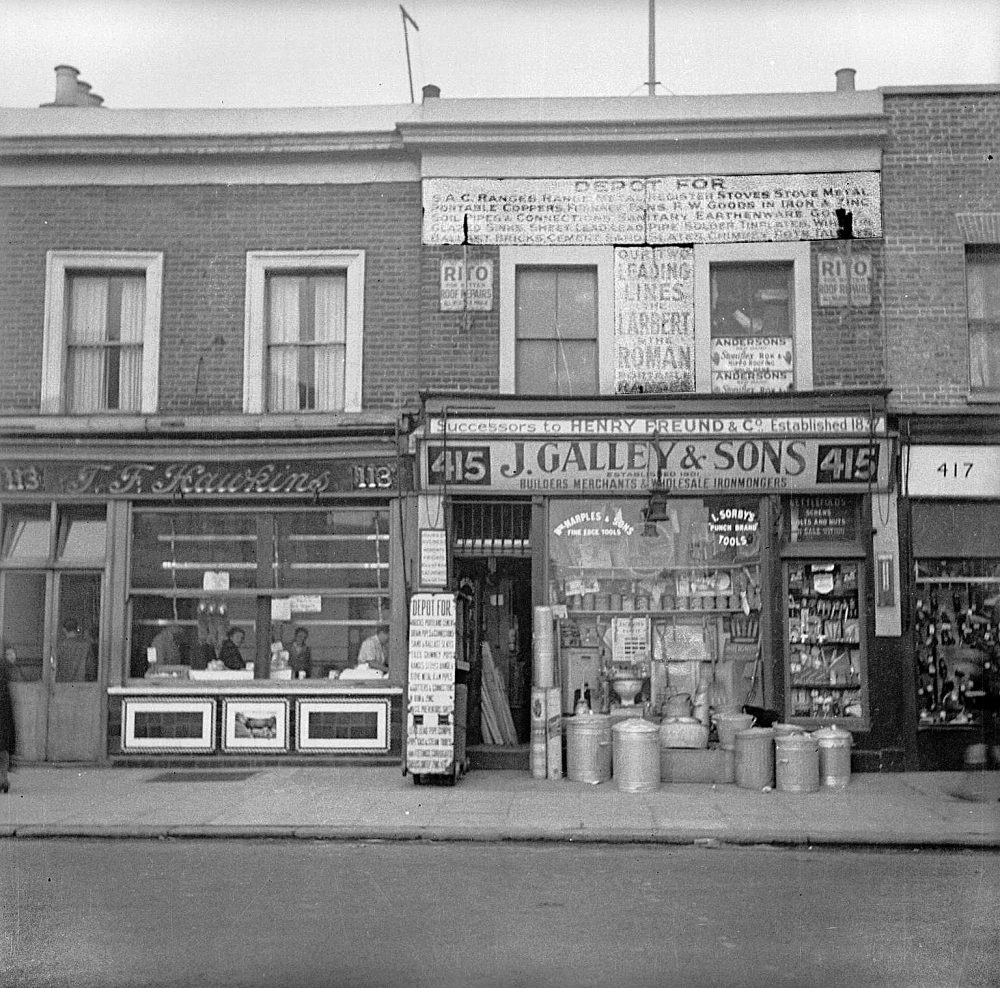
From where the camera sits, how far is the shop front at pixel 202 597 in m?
13.8

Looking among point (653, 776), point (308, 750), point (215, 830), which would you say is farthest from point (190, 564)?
point (653, 776)

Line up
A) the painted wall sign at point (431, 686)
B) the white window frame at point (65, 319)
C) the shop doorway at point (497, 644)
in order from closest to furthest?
the painted wall sign at point (431, 686) → the shop doorway at point (497, 644) → the white window frame at point (65, 319)

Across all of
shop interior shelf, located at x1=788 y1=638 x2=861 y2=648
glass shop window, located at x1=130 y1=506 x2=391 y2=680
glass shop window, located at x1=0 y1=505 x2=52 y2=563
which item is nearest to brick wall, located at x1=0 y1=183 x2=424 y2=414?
glass shop window, located at x1=0 y1=505 x2=52 y2=563

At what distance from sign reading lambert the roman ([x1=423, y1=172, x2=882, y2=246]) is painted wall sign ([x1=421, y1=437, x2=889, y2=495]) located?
101 inches

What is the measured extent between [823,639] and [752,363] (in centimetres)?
345

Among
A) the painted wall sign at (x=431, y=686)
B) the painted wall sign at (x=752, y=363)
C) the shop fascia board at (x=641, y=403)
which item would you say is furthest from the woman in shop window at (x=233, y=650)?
the painted wall sign at (x=752, y=363)

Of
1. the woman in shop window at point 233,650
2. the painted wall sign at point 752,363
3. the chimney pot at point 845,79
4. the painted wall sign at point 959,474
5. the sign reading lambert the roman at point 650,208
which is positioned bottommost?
the woman in shop window at point 233,650

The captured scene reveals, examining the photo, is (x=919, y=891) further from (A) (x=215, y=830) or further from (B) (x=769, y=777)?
(A) (x=215, y=830)

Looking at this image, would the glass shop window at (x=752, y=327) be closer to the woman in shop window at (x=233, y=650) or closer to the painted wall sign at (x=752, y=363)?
the painted wall sign at (x=752, y=363)

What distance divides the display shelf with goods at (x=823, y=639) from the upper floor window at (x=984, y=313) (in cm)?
Result: 284

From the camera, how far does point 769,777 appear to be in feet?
40.5

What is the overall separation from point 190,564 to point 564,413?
510 centimetres

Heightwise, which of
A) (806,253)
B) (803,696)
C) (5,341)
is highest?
(806,253)

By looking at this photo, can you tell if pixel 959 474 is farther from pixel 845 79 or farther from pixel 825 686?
pixel 845 79
